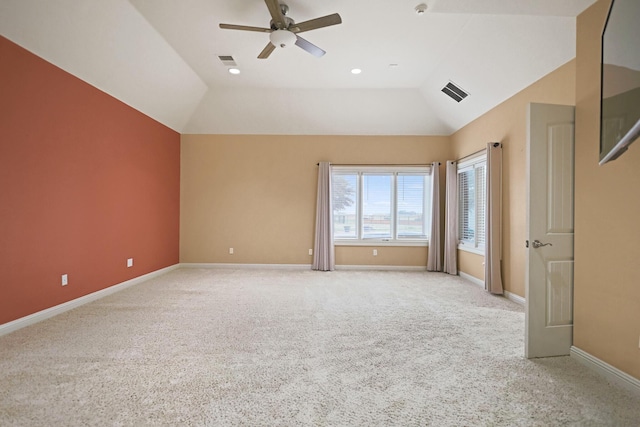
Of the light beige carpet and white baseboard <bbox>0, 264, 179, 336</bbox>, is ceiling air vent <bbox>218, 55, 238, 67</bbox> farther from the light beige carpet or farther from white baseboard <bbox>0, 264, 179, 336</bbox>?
white baseboard <bbox>0, 264, 179, 336</bbox>

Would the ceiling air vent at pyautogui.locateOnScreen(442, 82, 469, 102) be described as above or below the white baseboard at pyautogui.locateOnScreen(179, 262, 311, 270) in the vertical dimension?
above

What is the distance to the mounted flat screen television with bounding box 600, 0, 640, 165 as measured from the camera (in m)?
1.16

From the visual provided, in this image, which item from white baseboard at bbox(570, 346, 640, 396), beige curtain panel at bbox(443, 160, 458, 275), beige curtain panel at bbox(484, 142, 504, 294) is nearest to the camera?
white baseboard at bbox(570, 346, 640, 396)

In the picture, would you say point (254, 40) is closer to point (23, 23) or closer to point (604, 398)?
point (23, 23)

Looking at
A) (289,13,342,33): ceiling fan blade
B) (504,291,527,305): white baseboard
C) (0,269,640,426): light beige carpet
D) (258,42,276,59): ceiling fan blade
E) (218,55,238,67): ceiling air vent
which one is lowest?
(0,269,640,426): light beige carpet

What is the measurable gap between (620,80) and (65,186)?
4825mm

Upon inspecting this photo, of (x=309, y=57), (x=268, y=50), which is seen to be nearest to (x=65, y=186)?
(x=268, y=50)

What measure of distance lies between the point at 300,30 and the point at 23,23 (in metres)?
2.57

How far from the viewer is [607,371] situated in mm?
2145

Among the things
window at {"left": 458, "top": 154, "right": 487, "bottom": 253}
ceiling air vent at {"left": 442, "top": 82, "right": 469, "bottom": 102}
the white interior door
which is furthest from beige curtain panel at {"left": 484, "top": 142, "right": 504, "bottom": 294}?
the white interior door

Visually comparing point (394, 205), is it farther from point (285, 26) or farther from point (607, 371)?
point (607, 371)

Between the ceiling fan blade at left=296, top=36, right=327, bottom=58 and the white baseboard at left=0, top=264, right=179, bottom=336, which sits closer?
the white baseboard at left=0, top=264, right=179, bottom=336

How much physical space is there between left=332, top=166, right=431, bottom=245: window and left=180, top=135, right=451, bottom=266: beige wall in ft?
0.83

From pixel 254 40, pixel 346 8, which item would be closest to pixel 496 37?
pixel 346 8
